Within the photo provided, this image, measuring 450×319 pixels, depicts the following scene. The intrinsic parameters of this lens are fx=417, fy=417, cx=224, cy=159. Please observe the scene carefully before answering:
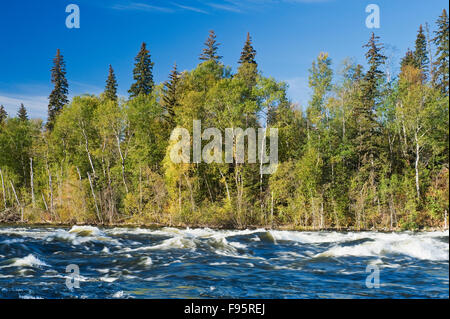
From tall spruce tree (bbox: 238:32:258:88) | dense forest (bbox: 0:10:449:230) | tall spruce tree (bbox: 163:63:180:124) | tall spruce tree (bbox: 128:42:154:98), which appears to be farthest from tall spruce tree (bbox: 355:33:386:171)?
tall spruce tree (bbox: 128:42:154:98)

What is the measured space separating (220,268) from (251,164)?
2283 centimetres

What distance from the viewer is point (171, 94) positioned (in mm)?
44688

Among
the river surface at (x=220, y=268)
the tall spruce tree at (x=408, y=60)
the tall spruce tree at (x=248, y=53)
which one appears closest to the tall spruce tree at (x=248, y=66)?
the tall spruce tree at (x=248, y=53)

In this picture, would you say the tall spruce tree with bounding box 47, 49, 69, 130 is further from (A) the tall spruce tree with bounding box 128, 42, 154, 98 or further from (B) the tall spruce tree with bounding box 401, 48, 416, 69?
(B) the tall spruce tree with bounding box 401, 48, 416, 69

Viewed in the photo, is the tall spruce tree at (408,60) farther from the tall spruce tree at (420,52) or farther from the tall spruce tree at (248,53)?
the tall spruce tree at (248,53)

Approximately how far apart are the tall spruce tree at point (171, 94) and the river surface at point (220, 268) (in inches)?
1031

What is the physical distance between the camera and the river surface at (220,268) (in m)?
8.38

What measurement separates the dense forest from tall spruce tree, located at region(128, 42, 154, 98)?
8.75 m

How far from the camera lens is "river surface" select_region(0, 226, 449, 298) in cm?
838

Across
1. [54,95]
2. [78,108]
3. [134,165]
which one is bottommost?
[134,165]

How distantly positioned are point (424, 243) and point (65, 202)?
105ft
